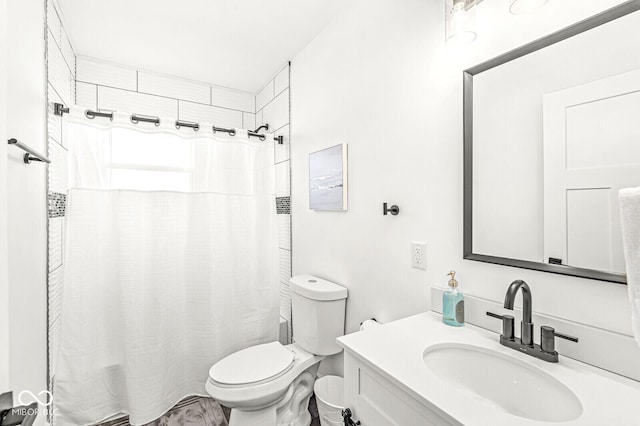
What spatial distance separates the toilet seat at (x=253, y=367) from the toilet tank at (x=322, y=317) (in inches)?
5.6

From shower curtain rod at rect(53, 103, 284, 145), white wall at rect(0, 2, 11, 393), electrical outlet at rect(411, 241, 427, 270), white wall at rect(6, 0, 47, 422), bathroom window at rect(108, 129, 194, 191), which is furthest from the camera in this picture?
bathroom window at rect(108, 129, 194, 191)

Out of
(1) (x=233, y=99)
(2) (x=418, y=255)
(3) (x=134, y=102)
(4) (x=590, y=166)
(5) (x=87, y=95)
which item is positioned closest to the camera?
(4) (x=590, y=166)

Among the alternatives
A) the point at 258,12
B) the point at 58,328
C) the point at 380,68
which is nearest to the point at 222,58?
the point at 258,12

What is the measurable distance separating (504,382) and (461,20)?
116cm

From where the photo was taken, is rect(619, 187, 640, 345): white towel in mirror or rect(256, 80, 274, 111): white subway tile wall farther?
rect(256, 80, 274, 111): white subway tile wall

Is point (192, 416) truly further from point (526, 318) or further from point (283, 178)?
point (526, 318)

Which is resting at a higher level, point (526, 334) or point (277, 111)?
point (277, 111)

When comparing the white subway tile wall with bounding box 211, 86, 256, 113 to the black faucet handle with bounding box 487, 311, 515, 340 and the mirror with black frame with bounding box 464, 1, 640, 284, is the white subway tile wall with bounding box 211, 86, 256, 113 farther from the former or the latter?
the black faucet handle with bounding box 487, 311, 515, 340

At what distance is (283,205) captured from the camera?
236 centimetres

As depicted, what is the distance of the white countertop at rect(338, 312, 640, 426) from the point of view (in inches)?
24.6

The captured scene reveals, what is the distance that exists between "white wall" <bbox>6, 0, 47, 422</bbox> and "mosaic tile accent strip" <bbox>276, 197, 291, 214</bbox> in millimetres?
1357

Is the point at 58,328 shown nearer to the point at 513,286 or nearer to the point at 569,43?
the point at 513,286

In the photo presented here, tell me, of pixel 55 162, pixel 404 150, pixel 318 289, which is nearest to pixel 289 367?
pixel 318 289

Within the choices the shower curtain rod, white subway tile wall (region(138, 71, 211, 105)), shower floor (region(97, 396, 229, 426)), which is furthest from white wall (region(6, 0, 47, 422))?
white subway tile wall (region(138, 71, 211, 105))
